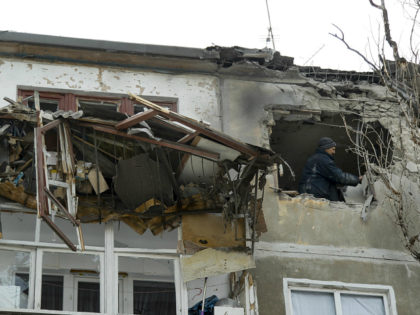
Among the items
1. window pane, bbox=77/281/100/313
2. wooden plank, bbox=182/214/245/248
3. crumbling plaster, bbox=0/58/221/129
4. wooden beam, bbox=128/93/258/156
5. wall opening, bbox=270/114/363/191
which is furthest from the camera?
wall opening, bbox=270/114/363/191

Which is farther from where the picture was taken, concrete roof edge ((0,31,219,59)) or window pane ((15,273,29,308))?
concrete roof edge ((0,31,219,59))

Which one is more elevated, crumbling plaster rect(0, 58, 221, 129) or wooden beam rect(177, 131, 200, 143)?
crumbling plaster rect(0, 58, 221, 129)

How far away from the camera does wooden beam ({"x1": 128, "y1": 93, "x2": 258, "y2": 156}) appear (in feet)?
43.5

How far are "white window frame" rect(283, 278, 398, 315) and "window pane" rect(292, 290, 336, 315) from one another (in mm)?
63

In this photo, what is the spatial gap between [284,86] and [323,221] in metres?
2.57

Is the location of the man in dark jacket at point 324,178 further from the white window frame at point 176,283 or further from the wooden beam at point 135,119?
the wooden beam at point 135,119

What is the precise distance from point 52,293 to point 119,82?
3.99m

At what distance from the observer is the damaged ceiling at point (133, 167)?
44.7 feet

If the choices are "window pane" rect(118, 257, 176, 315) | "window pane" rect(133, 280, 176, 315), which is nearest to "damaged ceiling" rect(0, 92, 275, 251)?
"window pane" rect(118, 257, 176, 315)

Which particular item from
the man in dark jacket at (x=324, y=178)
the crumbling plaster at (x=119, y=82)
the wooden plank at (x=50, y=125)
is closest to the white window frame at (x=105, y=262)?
the wooden plank at (x=50, y=125)

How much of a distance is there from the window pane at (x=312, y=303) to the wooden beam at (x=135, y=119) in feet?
11.8

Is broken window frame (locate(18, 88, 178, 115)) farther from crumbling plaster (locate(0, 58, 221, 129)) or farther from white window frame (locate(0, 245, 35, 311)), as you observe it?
white window frame (locate(0, 245, 35, 311))

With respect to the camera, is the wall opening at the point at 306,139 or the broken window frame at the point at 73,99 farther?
the wall opening at the point at 306,139

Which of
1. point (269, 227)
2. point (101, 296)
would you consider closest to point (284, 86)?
point (269, 227)
